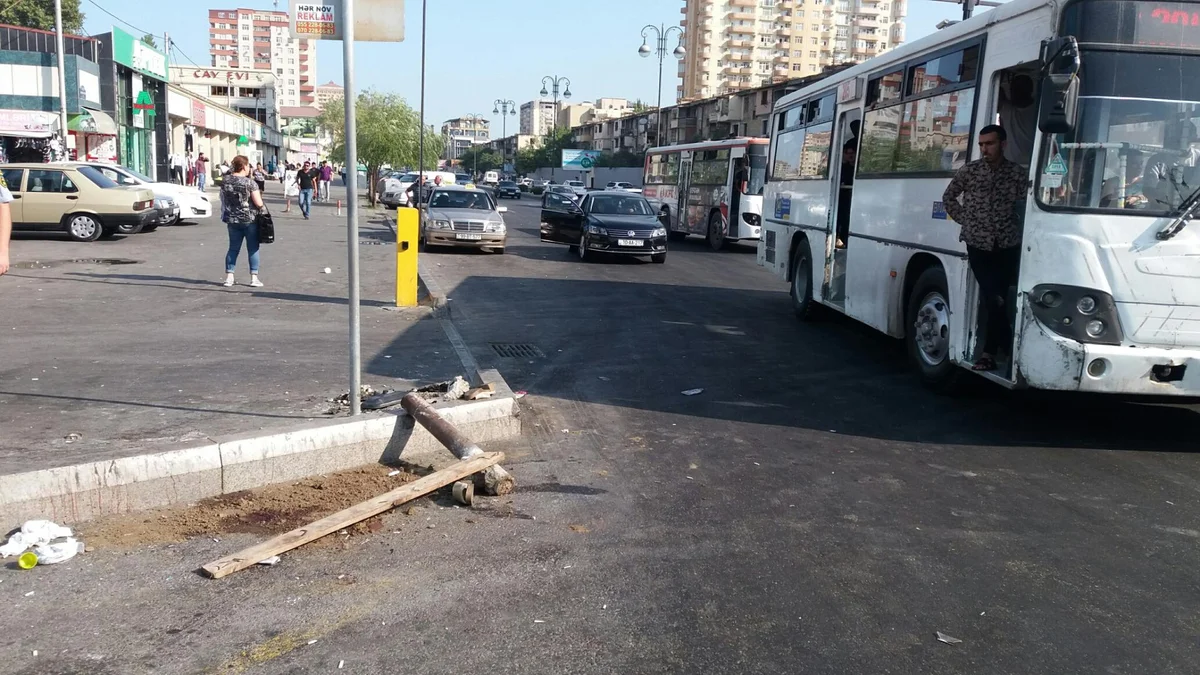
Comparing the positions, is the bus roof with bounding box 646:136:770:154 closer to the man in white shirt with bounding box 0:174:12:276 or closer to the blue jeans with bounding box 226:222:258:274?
the blue jeans with bounding box 226:222:258:274

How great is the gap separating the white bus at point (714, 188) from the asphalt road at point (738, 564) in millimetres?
15615

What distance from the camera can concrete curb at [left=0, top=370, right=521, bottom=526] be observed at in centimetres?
493

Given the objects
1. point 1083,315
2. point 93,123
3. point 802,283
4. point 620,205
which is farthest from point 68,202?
point 1083,315

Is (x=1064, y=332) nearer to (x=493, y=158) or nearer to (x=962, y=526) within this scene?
(x=962, y=526)

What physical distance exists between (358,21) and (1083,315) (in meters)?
4.91

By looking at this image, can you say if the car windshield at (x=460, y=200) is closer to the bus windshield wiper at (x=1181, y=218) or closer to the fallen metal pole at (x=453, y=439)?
the fallen metal pole at (x=453, y=439)

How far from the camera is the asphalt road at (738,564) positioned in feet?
12.2

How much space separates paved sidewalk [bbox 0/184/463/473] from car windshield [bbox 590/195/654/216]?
5.91m

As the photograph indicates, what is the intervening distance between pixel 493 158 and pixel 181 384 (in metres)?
142

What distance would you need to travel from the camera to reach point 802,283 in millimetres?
12883

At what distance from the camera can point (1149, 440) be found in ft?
23.4

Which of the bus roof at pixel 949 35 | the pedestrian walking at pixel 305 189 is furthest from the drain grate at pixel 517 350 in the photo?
the pedestrian walking at pixel 305 189

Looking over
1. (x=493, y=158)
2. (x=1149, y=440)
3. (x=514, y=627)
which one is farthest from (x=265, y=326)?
(x=493, y=158)

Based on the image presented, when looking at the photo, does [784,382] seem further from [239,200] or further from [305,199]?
[305,199]
